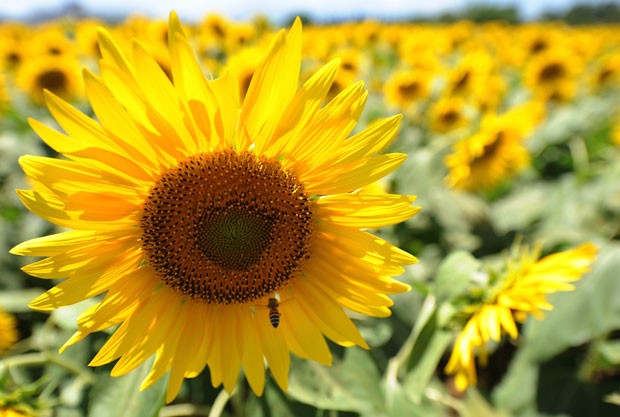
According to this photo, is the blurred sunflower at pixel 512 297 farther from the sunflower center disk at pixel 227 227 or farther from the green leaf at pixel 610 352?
the green leaf at pixel 610 352

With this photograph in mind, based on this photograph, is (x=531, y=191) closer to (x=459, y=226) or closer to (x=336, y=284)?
(x=459, y=226)

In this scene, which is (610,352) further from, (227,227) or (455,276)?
(227,227)

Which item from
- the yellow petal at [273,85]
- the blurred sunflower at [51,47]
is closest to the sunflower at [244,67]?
the blurred sunflower at [51,47]

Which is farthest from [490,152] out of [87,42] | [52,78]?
[87,42]

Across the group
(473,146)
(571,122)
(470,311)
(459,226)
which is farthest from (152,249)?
(571,122)

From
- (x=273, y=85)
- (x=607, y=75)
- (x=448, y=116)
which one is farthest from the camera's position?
(x=607, y=75)

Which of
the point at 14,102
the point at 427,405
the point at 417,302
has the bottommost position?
the point at 14,102

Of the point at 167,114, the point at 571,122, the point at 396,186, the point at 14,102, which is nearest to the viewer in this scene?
the point at 167,114
